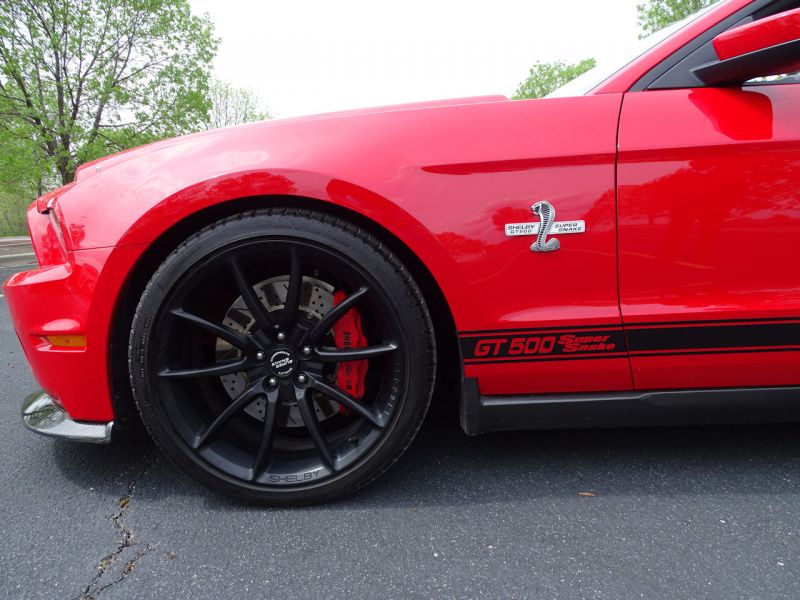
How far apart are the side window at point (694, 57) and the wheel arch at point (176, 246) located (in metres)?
0.83

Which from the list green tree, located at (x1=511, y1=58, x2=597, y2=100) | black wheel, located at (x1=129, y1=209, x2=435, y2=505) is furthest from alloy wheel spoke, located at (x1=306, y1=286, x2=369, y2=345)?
green tree, located at (x1=511, y1=58, x2=597, y2=100)

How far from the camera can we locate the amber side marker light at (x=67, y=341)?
140 cm

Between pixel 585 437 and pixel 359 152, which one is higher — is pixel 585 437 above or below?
below

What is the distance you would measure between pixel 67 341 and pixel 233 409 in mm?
526

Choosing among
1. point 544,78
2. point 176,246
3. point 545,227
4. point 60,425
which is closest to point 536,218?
point 545,227

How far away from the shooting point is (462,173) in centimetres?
133

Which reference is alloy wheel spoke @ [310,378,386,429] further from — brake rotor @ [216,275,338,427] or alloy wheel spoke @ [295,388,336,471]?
brake rotor @ [216,275,338,427]

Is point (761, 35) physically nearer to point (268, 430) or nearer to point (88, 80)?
point (268, 430)

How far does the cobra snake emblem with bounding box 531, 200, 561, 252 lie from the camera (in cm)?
130

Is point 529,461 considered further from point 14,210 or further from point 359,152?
point 14,210

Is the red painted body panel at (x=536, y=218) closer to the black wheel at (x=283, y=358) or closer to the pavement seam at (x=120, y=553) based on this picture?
the black wheel at (x=283, y=358)

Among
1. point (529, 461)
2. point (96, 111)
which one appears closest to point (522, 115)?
point (529, 461)

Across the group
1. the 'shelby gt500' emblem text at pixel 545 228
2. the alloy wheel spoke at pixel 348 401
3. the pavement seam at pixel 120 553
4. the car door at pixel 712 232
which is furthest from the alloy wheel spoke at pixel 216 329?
the car door at pixel 712 232

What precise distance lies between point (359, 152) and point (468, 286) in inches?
19.2
